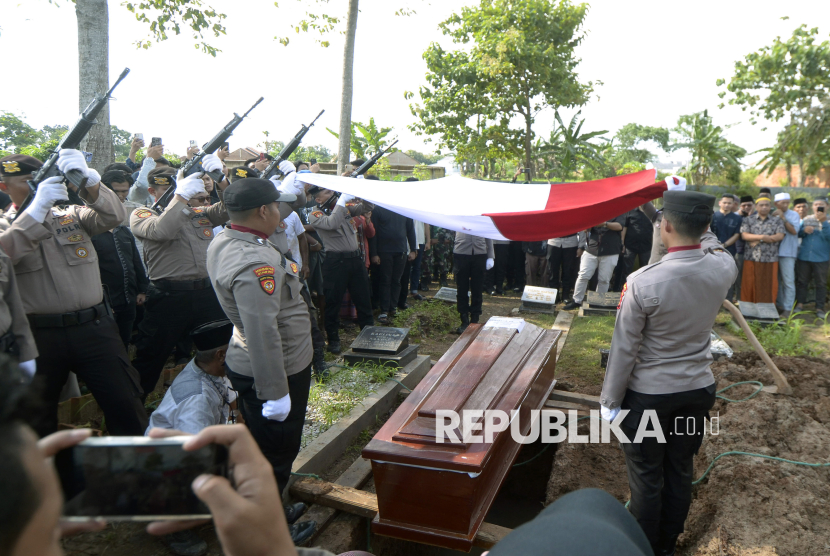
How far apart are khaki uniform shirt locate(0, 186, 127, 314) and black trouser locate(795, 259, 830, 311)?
8727mm

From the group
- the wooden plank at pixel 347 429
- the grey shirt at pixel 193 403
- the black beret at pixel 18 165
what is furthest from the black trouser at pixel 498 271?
the black beret at pixel 18 165

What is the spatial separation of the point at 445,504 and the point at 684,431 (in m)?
1.18

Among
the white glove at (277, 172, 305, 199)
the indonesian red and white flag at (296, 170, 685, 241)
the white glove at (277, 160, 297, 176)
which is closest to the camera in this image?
the indonesian red and white flag at (296, 170, 685, 241)

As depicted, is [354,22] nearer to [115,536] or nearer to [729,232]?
[729,232]

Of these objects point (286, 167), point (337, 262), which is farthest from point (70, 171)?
point (337, 262)

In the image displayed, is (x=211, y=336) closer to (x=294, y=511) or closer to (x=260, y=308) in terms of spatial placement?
(x=260, y=308)

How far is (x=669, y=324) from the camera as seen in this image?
2.28 meters

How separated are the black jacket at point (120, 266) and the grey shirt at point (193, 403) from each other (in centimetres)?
143

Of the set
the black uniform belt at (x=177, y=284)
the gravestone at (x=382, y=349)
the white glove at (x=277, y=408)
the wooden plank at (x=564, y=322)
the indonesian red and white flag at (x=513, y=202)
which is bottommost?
the wooden plank at (x=564, y=322)

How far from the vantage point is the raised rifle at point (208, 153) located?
3992mm

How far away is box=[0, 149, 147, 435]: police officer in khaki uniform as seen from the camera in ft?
8.38

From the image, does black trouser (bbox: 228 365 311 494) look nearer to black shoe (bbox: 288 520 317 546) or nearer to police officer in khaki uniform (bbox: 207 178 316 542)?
police officer in khaki uniform (bbox: 207 178 316 542)

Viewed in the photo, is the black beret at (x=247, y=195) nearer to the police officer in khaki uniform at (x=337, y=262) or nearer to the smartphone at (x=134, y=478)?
the smartphone at (x=134, y=478)

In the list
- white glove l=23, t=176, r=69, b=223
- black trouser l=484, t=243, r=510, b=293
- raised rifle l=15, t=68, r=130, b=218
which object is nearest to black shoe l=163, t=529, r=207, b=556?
white glove l=23, t=176, r=69, b=223
